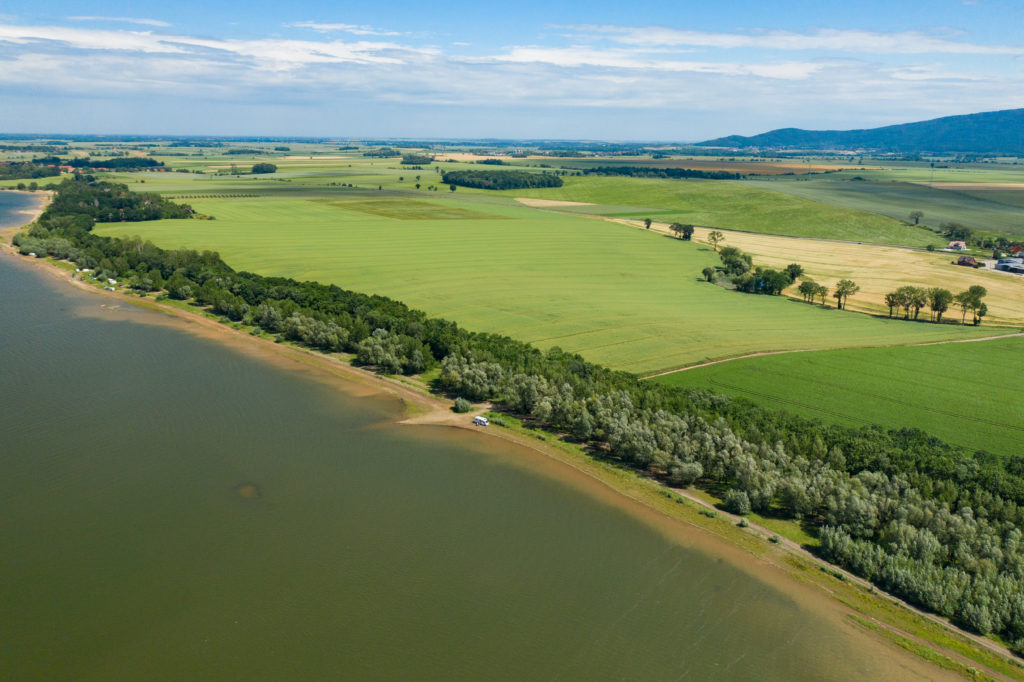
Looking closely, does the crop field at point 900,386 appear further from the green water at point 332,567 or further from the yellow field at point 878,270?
the yellow field at point 878,270

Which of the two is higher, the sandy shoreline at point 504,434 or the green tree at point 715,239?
the green tree at point 715,239

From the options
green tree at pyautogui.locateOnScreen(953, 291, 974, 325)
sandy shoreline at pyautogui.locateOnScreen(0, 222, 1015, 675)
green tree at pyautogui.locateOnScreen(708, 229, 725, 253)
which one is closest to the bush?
sandy shoreline at pyautogui.locateOnScreen(0, 222, 1015, 675)

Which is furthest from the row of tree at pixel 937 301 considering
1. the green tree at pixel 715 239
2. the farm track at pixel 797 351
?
the green tree at pixel 715 239

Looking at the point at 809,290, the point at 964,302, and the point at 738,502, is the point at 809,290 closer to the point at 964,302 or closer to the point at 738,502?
the point at 964,302

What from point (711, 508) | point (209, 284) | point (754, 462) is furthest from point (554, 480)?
point (209, 284)

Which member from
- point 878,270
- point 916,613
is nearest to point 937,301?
point 878,270

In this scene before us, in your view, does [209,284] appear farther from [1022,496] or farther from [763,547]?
[1022,496]
